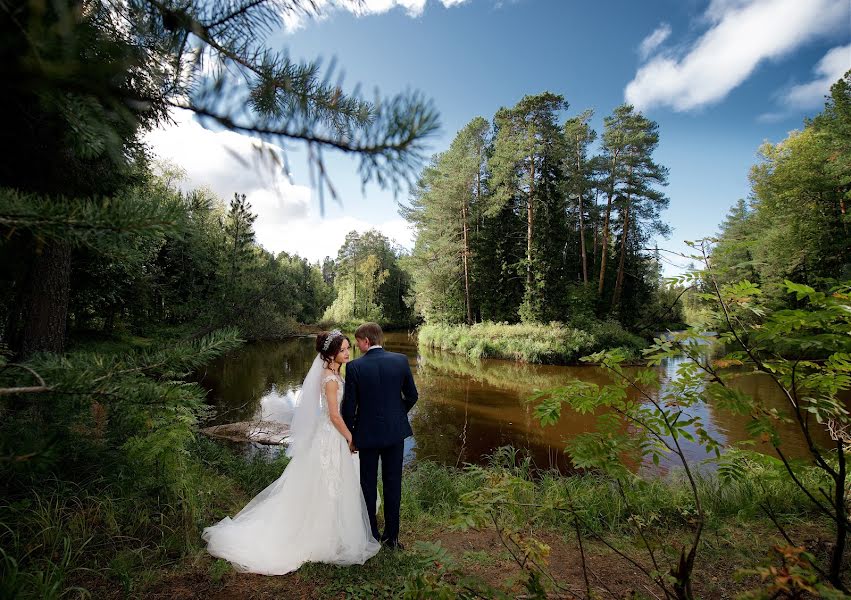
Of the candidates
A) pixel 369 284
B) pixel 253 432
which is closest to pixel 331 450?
pixel 253 432

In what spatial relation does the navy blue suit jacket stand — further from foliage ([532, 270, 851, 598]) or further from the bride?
foliage ([532, 270, 851, 598])

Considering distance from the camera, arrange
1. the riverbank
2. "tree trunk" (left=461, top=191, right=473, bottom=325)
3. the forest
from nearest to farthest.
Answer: the forest → the riverbank → "tree trunk" (left=461, top=191, right=473, bottom=325)

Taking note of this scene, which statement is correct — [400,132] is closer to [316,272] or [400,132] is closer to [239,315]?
[239,315]

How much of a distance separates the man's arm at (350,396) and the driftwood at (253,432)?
425cm

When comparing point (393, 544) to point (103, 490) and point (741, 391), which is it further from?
point (741, 391)

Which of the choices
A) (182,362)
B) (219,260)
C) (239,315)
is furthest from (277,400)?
(182,362)

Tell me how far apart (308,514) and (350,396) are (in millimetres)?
991

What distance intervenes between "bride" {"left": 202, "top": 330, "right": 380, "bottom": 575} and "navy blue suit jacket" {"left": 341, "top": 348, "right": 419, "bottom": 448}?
136mm

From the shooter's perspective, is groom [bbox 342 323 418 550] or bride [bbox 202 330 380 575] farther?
groom [bbox 342 323 418 550]

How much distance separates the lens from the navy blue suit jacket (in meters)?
3.10

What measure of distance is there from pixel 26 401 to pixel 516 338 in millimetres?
17076

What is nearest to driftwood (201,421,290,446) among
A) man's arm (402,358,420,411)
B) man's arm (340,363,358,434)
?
man's arm (340,363,358,434)

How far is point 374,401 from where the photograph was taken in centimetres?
311

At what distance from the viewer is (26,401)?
336cm
